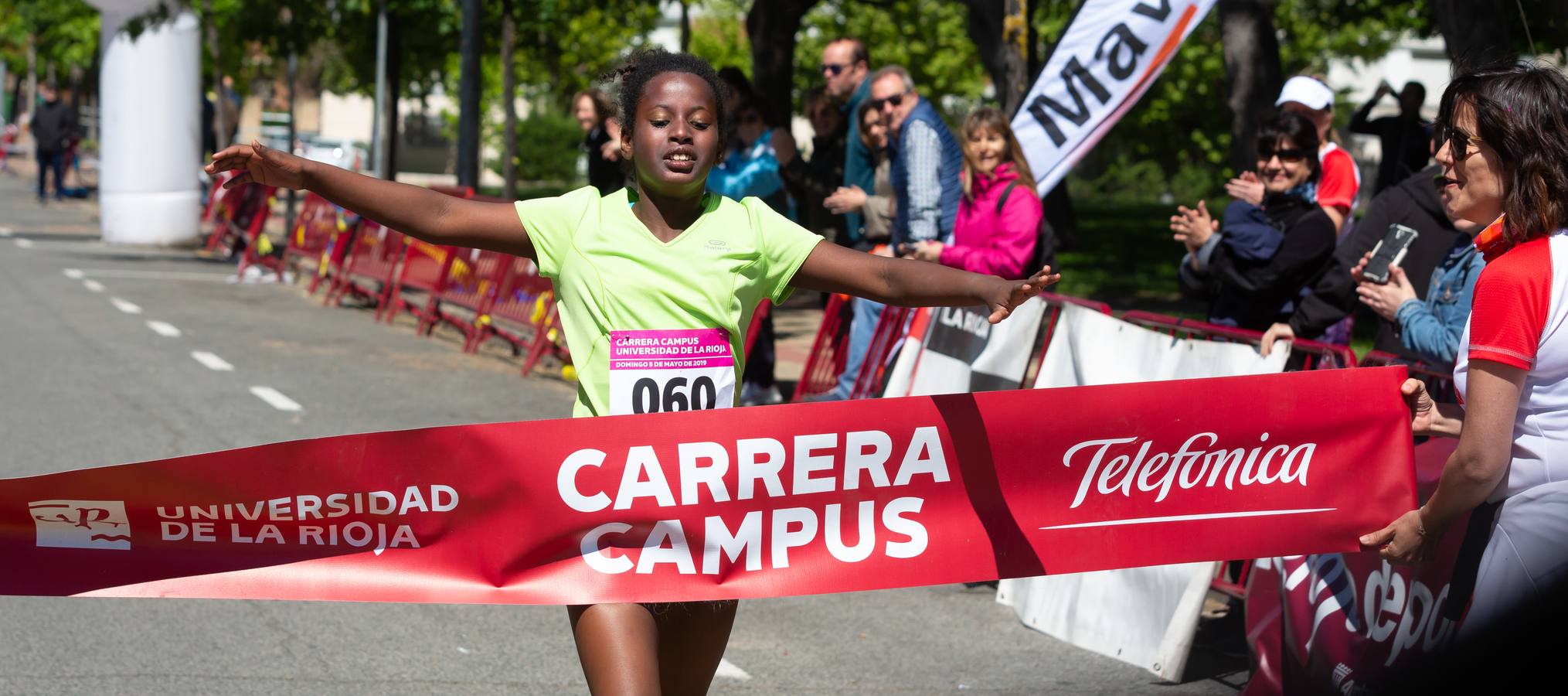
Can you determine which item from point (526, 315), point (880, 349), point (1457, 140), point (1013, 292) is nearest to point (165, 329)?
point (526, 315)

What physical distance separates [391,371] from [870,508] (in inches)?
338

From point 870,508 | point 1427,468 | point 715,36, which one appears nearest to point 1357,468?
point 1427,468

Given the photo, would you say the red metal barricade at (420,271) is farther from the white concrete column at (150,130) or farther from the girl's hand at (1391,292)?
the girl's hand at (1391,292)

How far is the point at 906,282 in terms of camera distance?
3.46m

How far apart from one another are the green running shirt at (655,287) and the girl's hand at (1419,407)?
1715 mm

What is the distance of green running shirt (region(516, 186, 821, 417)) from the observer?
11.3 ft

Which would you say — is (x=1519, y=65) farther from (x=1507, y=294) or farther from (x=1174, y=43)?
(x=1174, y=43)

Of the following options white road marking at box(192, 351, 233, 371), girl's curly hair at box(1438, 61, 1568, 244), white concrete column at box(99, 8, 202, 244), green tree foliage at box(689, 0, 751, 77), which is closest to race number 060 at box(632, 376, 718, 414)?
girl's curly hair at box(1438, 61, 1568, 244)

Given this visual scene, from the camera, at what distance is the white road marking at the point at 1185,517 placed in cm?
404

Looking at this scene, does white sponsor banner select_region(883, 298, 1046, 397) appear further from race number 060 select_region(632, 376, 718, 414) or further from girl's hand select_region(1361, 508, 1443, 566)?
race number 060 select_region(632, 376, 718, 414)

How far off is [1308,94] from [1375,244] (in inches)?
39.6

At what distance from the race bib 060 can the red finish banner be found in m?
0.04

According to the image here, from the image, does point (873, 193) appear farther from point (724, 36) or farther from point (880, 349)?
point (724, 36)

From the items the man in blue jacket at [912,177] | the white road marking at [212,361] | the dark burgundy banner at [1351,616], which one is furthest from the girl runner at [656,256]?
the white road marking at [212,361]
